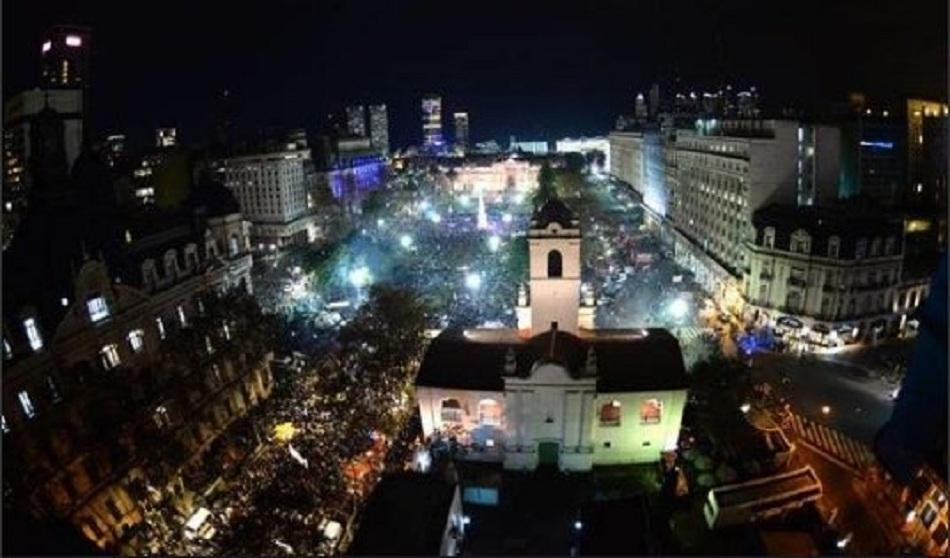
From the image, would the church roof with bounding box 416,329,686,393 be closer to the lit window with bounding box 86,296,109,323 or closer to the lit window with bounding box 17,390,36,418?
the lit window with bounding box 86,296,109,323

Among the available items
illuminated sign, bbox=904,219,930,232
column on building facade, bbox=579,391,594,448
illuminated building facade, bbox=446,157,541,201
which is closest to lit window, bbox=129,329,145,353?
column on building facade, bbox=579,391,594,448

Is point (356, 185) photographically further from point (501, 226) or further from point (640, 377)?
point (640, 377)

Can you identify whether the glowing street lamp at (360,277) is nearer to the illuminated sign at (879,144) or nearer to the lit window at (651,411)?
the lit window at (651,411)

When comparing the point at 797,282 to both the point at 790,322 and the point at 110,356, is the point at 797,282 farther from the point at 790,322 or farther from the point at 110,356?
the point at 110,356

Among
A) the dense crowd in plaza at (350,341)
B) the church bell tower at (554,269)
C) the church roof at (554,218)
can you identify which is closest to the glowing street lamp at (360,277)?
the dense crowd in plaza at (350,341)

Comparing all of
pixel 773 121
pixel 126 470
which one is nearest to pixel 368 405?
pixel 126 470
